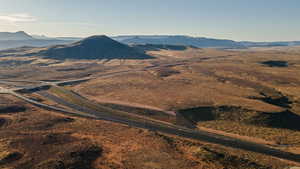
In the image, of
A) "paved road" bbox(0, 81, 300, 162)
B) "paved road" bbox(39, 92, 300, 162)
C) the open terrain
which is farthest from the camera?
"paved road" bbox(0, 81, 300, 162)

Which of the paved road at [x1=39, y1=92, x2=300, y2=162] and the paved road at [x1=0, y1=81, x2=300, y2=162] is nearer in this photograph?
the paved road at [x1=39, y1=92, x2=300, y2=162]

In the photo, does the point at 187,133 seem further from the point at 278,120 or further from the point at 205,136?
the point at 278,120

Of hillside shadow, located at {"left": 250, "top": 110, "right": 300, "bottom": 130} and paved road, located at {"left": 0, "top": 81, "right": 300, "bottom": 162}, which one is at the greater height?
hillside shadow, located at {"left": 250, "top": 110, "right": 300, "bottom": 130}

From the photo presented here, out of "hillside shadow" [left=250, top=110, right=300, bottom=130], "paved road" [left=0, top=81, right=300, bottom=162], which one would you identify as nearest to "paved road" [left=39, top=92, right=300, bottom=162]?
"paved road" [left=0, top=81, right=300, bottom=162]

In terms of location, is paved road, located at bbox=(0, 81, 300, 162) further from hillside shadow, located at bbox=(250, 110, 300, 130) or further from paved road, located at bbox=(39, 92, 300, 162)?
hillside shadow, located at bbox=(250, 110, 300, 130)

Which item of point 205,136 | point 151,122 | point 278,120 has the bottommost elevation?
point 205,136

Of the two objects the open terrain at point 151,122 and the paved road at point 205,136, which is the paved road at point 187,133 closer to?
the paved road at point 205,136

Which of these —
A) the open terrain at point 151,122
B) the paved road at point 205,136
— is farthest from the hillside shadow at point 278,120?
the paved road at point 205,136

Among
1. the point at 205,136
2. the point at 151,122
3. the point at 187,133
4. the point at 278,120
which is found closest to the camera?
the point at 205,136

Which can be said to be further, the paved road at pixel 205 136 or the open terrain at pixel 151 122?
the paved road at pixel 205 136

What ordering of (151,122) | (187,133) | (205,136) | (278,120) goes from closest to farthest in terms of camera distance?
(205,136), (187,133), (278,120), (151,122)

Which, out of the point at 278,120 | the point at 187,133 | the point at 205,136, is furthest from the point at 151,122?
the point at 278,120

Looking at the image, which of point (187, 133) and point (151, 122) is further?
point (151, 122)
